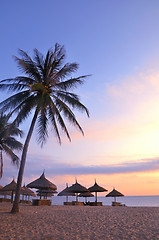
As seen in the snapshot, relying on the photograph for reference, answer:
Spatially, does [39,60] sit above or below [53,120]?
above

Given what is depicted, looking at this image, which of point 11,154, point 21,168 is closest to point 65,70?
point 21,168

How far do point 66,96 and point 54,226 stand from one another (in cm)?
697

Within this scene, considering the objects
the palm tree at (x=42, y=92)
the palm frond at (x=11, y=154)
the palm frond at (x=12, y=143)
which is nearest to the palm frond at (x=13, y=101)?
the palm tree at (x=42, y=92)

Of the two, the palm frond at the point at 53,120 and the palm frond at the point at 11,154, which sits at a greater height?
the palm frond at the point at 53,120

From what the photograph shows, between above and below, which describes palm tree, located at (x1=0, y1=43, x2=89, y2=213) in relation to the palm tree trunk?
above

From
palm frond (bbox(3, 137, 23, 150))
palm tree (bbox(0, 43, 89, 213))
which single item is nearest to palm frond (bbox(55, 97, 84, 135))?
palm tree (bbox(0, 43, 89, 213))

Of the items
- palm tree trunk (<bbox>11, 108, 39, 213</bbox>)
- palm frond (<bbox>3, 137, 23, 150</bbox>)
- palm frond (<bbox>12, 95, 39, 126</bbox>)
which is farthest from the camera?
palm frond (<bbox>3, 137, 23, 150</bbox>)

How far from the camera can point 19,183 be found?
10430mm

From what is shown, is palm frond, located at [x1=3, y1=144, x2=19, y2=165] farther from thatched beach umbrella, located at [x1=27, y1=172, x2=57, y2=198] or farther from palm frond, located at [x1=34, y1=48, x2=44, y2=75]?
palm frond, located at [x1=34, y1=48, x2=44, y2=75]

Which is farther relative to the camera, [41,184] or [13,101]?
[41,184]

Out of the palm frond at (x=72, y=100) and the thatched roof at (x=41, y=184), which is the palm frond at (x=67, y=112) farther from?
the thatched roof at (x=41, y=184)

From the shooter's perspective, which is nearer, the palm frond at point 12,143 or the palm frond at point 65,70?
the palm frond at point 65,70

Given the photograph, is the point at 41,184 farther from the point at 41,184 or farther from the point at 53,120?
the point at 53,120

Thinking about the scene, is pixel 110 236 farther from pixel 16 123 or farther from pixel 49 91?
pixel 49 91
